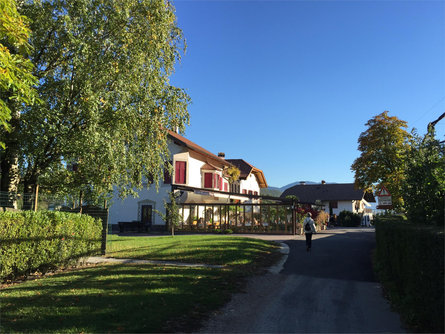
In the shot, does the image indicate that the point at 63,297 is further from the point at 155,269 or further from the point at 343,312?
the point at 343,312

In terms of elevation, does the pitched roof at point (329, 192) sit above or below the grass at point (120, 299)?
above

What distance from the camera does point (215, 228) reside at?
29562 millimetres

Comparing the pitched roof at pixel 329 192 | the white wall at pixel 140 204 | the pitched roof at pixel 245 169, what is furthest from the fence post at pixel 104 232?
the pitched roof at pixel 329 192

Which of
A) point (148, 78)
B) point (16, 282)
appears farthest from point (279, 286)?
point (148, 78)

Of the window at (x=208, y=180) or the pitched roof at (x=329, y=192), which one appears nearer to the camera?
the window at (x=208, y=180)

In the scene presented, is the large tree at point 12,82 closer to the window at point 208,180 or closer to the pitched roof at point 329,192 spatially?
the window at point 208,180

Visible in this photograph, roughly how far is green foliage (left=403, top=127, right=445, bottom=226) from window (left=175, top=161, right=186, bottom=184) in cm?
2421

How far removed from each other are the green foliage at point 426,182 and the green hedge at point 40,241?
33.7 ft

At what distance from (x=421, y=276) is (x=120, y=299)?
5367mm

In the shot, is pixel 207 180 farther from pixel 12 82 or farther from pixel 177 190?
pixel 12 82

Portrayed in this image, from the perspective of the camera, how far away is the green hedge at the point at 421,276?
15.7ft

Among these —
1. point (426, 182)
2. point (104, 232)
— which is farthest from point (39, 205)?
point (426, 182)

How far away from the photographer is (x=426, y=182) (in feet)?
29.9

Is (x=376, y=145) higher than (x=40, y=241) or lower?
higher
